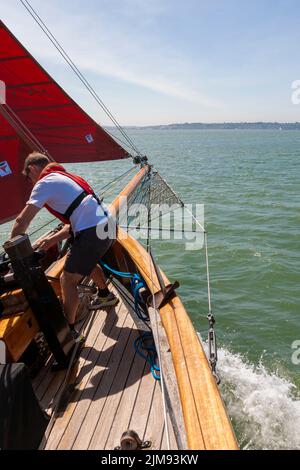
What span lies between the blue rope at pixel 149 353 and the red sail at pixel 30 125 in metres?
2.68

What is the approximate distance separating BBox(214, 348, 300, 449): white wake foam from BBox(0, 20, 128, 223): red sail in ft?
11.9

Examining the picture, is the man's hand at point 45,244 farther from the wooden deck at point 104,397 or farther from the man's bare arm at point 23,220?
the wooden deck at point 104,397

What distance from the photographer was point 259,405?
175 inches

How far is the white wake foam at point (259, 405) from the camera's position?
3.98 m

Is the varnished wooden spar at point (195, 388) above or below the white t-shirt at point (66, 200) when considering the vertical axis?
below

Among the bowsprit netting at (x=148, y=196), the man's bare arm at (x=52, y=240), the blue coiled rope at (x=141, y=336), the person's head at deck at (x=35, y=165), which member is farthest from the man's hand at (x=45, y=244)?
the bowsprit netting at (x=148, y=196)

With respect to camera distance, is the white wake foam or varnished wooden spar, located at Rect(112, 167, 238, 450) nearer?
varnished wooden spar, located at Rect(112, 167, 238, 450)

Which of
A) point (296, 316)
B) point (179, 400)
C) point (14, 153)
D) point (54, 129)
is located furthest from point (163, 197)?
point (179, 400)

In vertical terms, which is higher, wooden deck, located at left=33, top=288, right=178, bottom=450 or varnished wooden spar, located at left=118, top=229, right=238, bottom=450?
varnished wooden spar, located at left=118, top=229, right=238, bottom=450

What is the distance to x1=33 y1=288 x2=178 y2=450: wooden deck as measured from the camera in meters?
2.40

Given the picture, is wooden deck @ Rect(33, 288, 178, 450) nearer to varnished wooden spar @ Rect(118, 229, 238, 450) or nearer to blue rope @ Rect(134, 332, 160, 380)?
blue rope @ Rect(134, 332, 160, 380)

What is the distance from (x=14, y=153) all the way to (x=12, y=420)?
3686 millimetres

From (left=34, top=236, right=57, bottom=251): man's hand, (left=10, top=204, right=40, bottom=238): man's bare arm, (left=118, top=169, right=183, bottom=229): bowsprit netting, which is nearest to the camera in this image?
(left=10, top=204, right=40, bottom=238): man's bare arm

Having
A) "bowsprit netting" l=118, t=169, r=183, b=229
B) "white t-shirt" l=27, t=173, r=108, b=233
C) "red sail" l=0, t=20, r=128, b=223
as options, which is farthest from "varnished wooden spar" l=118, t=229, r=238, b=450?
"bowsprit netting" l=118, t=169, r=183, b=229
